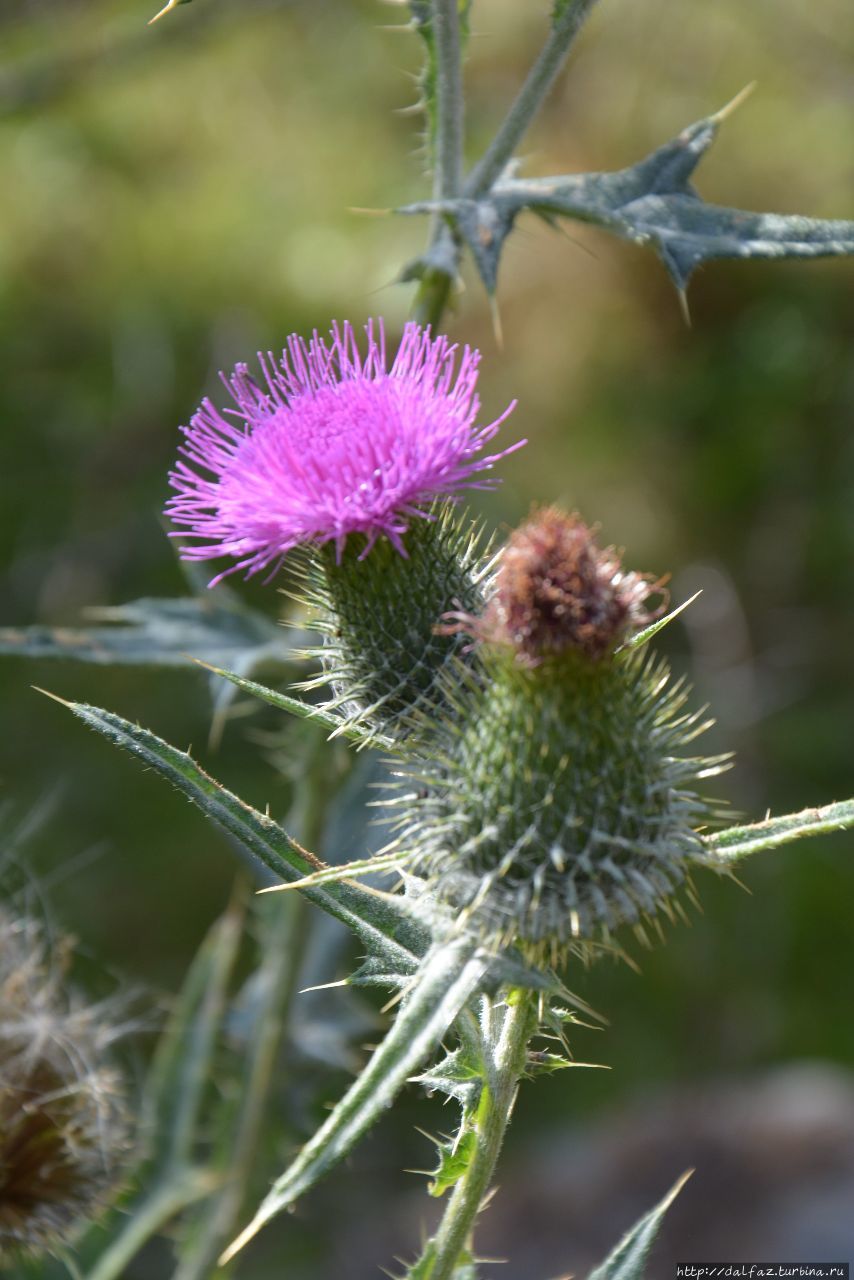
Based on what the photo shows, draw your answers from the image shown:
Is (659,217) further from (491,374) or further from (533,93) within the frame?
(491,374)

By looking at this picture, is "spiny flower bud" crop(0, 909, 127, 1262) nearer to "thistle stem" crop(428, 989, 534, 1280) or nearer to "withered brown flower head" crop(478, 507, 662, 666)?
"thistle stem" crop(428, 989, 534, 1280)

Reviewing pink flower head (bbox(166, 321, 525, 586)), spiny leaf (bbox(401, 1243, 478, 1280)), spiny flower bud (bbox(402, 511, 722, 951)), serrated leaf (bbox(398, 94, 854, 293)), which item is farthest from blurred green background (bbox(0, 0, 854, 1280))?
spiny flower bud (bbox(402, 511, 722, 951))

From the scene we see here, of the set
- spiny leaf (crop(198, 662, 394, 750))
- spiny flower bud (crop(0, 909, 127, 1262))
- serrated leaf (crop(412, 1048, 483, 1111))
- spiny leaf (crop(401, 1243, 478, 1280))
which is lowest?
spiny flower bud (crop(0, 909, 127, 1262))

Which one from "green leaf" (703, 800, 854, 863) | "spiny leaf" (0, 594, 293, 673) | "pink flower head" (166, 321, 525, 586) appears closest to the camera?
"green leaf" (703, 800, 854, 863)

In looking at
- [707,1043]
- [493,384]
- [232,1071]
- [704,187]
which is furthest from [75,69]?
[707,1043]

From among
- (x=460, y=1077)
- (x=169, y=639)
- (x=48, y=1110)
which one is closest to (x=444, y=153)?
(x=169, y=639)
